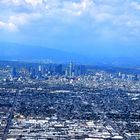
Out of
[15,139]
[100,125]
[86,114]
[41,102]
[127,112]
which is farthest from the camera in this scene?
[41,102]

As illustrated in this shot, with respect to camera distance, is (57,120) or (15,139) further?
(57,120)

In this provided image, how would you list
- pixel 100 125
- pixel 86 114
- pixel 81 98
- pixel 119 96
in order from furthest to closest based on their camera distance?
pixel 119 96
pixel 81 98
pixel 86 114
pixel 100 125

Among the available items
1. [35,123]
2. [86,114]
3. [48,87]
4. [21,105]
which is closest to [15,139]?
[35,123]

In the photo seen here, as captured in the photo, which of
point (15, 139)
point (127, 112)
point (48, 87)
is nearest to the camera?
point (15, 139)

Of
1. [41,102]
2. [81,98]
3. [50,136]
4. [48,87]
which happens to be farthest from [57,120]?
[48,87]

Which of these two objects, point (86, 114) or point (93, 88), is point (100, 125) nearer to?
point (86, 114)

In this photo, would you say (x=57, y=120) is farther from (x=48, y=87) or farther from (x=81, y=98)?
(x=48, y=87)
